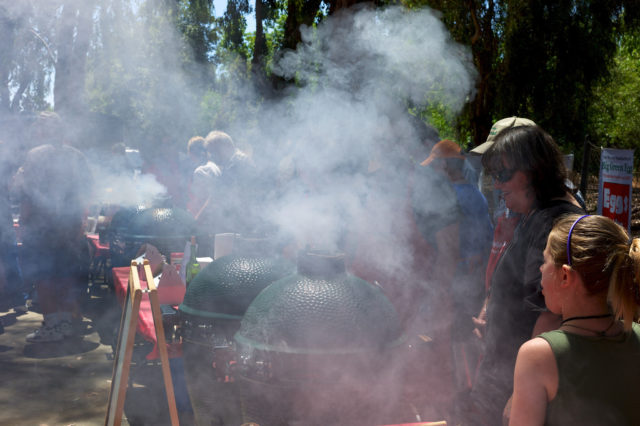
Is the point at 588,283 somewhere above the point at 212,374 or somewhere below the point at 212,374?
above

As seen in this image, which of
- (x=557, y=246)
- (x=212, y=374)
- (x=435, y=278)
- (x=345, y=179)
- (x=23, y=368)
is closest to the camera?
(x=557, y=246)

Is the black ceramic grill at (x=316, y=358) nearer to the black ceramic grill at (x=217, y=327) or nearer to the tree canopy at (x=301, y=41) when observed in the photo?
the black ceramic grill at (x=217, y=327)

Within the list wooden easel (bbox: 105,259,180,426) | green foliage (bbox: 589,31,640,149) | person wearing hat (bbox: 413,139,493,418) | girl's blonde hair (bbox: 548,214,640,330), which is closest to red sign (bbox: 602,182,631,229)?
person wearing hat (bbox: 413,139,493,418)

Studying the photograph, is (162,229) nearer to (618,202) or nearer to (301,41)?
(301,41)

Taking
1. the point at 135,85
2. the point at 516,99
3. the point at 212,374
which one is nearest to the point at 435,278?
the point at 212,374

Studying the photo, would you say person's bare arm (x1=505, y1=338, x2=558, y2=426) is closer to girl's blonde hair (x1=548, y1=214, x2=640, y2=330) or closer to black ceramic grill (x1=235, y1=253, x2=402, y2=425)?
girl's blonde hair (x1=548, y1=214, x2=640, y2=330)

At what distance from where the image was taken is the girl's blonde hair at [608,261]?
4.44 ft

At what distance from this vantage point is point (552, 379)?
1347 mm

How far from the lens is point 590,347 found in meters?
1.36

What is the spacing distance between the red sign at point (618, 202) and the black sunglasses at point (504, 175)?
4479 millimetres

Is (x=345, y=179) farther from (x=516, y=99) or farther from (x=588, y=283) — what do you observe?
(x=516, y=99)

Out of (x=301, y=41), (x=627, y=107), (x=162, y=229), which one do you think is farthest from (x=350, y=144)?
(x=627, y=107)

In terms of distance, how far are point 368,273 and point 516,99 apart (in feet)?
33.7

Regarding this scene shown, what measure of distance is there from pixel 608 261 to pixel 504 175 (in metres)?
0.65
